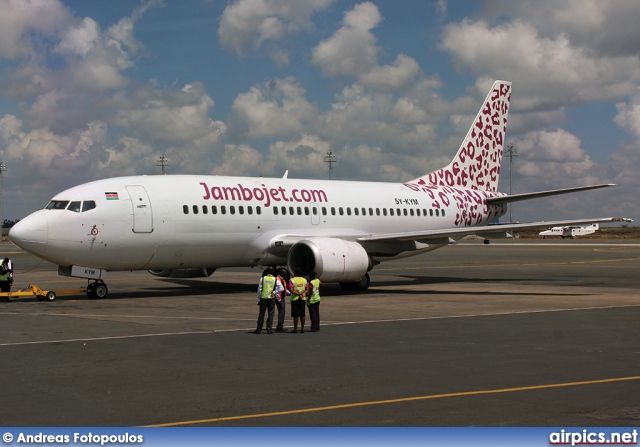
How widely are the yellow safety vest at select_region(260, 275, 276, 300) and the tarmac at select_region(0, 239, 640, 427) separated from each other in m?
0.99

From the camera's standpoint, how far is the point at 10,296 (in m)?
28.5

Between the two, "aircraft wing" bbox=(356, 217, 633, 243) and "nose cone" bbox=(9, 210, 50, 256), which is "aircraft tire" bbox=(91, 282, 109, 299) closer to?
"nose cone" bbox=(9, 210, 50, 256)

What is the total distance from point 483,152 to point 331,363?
29344 mm

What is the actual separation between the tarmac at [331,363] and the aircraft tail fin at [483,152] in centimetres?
1247

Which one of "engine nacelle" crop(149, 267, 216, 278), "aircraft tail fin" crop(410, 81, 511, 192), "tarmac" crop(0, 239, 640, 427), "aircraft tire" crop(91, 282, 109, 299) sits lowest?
"tarmac" crop(0, 239, 640, 427)

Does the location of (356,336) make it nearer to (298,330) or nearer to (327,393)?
(298,330)

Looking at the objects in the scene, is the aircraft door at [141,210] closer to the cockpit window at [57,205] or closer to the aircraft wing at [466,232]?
the cockpit window at [57,205]

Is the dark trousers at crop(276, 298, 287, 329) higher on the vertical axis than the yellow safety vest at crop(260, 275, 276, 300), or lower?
lower

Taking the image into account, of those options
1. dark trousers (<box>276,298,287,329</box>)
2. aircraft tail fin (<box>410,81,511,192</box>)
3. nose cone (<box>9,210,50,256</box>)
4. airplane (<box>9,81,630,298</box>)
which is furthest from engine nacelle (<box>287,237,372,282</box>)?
aircraft tail fin (<box>410,81,511,192</box>)

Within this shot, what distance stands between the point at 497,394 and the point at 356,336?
23.8 ft

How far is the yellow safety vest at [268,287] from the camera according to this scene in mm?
19969

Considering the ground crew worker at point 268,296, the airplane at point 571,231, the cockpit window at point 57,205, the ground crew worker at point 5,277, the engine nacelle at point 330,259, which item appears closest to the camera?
the ground crew worker at point 268,296

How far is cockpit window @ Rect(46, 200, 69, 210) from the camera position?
28.2 metres

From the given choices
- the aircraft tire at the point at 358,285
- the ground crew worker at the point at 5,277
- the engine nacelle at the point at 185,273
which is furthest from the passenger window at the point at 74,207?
the aircraft tire at the point at 358,285
